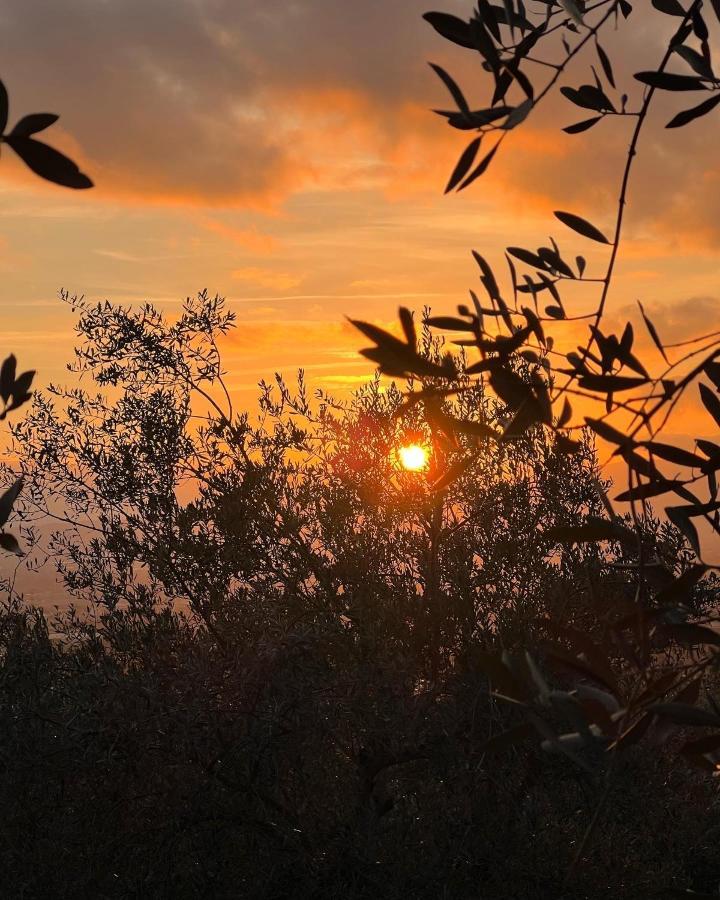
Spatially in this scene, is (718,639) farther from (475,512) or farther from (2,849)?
(475,512)

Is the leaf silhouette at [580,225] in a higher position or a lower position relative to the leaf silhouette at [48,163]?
higher

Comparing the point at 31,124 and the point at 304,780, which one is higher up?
the point at 31,124

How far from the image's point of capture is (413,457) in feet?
32.2

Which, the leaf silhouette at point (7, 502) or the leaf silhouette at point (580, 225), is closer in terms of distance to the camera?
the leaf silhouette at point (7, 502)

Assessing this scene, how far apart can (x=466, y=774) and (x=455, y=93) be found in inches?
148

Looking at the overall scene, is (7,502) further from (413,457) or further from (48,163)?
(413,457)

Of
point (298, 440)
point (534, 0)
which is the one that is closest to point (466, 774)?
point (534, 0)

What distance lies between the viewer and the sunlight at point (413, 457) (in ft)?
31.5

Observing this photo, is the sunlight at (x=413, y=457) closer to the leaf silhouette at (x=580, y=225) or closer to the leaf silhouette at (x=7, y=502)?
the leaf silhouette at (x=580, y=225)

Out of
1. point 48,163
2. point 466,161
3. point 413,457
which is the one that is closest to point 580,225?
point 466,161

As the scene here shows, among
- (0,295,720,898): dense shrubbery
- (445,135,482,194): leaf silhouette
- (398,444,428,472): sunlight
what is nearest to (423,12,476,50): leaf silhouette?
(445,135,482,194): leaf silhouette

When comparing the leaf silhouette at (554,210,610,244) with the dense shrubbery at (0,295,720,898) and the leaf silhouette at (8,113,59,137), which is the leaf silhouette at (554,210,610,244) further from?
the leaf silhouette at (8,113,59,137)

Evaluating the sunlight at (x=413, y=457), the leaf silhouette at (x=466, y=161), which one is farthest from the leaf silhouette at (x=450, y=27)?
the sunlight at (x=413, y=457)

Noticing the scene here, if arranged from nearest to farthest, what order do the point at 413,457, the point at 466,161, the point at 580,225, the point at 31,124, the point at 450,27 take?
the point at 31,124 → the point at 466,161 → the point at 450,27 → the point at 580,225 → the point at 413,457
